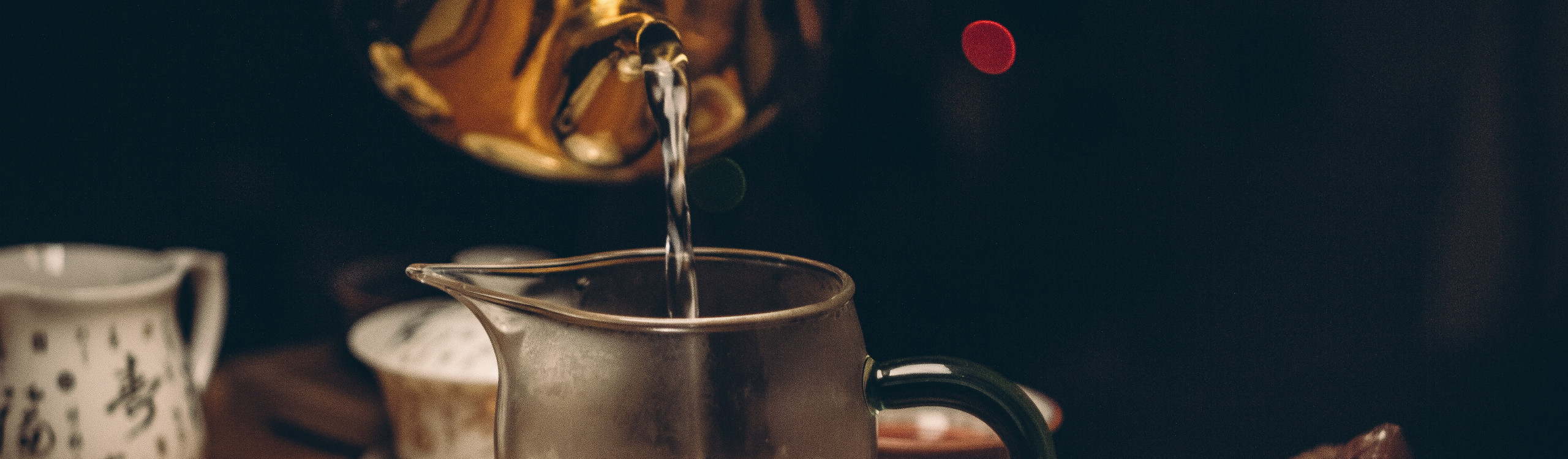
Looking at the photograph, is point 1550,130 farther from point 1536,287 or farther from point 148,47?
point 148,47

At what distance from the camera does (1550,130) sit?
297 millimetres

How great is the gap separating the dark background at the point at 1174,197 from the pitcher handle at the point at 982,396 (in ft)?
0.66

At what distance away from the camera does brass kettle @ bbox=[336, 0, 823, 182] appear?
341 mm

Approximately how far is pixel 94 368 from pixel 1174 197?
483 millimetres

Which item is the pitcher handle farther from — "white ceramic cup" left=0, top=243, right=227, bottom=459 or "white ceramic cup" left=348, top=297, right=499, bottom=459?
"white ceramic cup" left=0, top=243, right=227, bottom=459

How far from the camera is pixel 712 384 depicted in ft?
0.63

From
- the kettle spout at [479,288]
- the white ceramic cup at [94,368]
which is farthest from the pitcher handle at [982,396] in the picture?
the white ceramic cup at [94,368]

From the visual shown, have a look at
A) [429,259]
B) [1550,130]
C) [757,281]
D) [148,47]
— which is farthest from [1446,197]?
[148,47]

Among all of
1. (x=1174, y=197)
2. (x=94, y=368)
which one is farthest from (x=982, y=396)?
(x=94, y=368)

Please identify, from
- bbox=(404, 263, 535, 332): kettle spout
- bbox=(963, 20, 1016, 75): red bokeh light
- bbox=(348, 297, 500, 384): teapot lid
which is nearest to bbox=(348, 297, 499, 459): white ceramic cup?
bbox=(348, 297, 500, 384): teapot lid

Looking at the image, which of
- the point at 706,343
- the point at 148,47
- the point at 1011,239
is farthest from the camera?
the point at 148,47

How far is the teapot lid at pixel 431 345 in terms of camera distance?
382mm

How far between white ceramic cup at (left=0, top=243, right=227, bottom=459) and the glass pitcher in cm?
23

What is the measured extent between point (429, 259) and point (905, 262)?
1.35 feet
